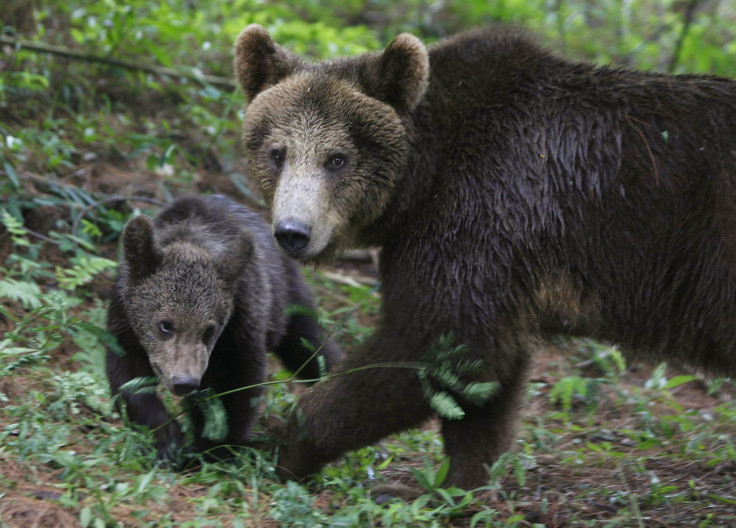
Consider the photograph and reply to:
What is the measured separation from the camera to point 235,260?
5.51 m

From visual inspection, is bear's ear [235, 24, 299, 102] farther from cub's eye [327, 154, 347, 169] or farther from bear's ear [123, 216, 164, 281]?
bear's ear [123, 216, 164, 281]

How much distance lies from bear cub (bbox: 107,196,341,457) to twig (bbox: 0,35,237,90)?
142 inches

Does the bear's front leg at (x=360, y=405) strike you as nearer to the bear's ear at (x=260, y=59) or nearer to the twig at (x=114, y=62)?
the bear's ear at (x=260, y=59)

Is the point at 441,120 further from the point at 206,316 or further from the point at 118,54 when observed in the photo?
the point at 118,54

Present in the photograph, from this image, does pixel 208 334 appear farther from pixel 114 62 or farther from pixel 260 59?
pixel 114 62

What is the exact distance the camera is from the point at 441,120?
5117 mm

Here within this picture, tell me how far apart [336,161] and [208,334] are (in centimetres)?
138

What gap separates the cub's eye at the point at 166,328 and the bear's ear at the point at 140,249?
36 cm

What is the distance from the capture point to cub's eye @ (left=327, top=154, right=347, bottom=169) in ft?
16.4

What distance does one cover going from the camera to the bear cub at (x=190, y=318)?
16.9 ft

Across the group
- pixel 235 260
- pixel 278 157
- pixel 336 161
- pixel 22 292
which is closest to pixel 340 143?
pixel 336 161

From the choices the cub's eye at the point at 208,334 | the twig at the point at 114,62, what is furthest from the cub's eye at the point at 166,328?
the twig at the point at 114,62

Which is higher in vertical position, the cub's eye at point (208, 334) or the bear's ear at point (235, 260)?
the bear's ear at point (235, 260)

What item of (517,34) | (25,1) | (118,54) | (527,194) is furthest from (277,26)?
(527,194)
